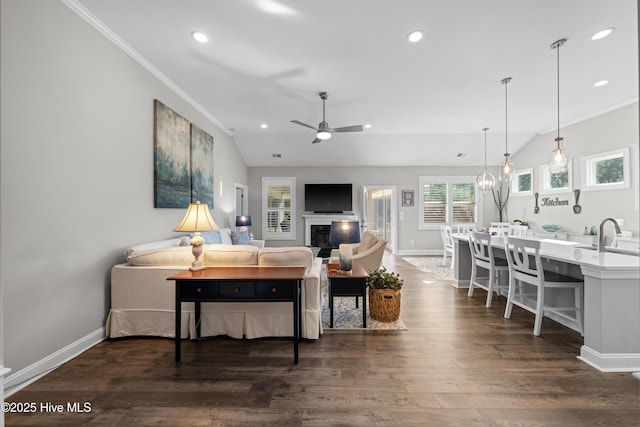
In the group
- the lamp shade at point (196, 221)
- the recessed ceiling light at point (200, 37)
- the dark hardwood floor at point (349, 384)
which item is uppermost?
the recessed ceiling light at point (200, 37)

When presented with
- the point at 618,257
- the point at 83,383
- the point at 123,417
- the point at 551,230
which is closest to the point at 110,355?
the point at 83,383

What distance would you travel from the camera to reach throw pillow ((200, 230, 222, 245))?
4511mm

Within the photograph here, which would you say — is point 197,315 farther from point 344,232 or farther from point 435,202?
point 435,202

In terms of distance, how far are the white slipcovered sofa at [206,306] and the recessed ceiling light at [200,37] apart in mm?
2129

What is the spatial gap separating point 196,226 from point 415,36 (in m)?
2.83

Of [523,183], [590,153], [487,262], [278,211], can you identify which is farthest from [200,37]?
[523,183]

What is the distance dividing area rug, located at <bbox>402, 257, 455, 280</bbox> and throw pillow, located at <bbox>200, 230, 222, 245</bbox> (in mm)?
3855

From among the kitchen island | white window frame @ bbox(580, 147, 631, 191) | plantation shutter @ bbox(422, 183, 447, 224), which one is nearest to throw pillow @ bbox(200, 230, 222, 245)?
the kitchen island

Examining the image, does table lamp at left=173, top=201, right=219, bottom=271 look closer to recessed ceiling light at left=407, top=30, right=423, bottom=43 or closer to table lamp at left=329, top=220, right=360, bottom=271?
table lamp at left=329, top=220, right=360, bottom=271

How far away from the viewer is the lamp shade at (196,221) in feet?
8.21

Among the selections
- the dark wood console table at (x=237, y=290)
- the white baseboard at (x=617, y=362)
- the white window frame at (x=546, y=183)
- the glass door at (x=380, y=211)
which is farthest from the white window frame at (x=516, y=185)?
the dark wood console table at (x=237, y=290)

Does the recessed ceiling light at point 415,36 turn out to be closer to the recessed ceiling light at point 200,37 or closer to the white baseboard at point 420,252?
the recessed ceiling light at point 200,37

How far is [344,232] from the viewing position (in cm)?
309

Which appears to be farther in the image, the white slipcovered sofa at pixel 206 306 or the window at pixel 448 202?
the window at pixel 448 202
